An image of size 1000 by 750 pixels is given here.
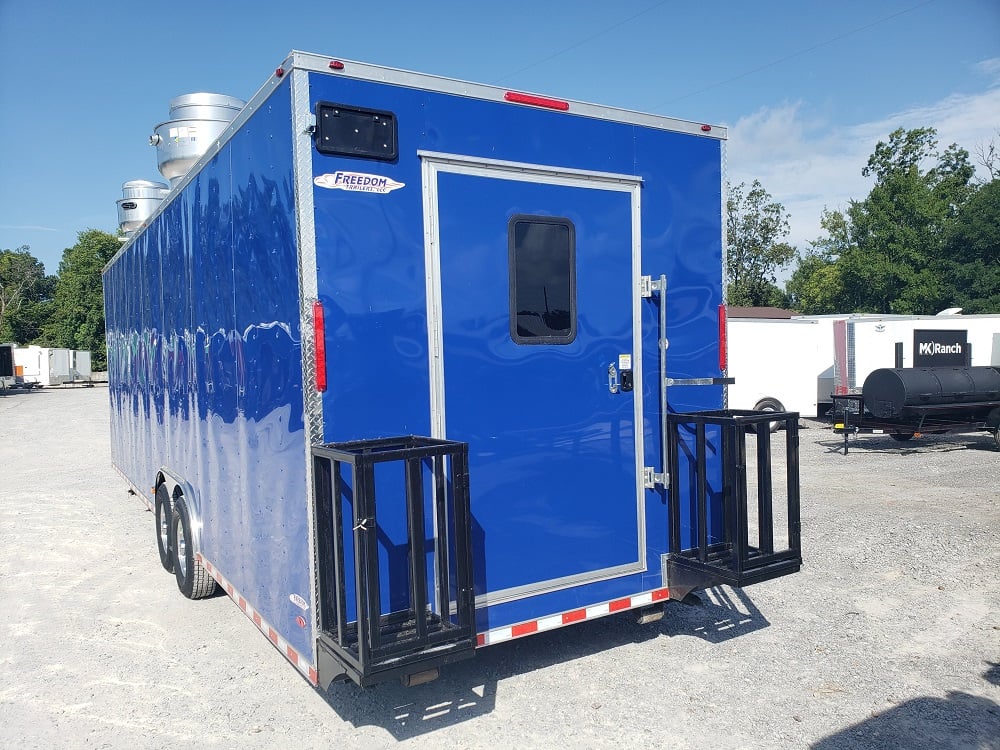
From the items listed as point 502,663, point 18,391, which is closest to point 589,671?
point 502,663

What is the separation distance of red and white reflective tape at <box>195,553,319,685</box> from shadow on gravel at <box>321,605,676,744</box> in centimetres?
Answer: 47

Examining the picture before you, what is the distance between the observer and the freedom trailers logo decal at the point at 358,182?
11.6ft

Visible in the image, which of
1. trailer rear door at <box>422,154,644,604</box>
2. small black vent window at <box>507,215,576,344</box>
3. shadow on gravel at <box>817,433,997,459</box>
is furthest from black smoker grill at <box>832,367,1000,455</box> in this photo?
small black vent window at <box>507,215,576,344</box>

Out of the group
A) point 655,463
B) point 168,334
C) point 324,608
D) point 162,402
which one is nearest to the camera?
point 324,608

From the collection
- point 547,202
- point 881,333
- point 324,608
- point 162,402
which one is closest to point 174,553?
point 162,402

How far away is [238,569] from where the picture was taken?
15.6 feet

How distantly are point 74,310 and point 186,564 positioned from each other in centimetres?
5547

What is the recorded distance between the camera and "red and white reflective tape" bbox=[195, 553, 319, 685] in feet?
12.1

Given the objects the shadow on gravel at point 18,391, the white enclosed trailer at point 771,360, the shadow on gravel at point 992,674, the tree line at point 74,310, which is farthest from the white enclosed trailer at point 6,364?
the shadow on gravel at point 992,674

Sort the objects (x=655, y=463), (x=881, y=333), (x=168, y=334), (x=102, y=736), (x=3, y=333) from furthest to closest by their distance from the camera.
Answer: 1. (x=3, y=333)
2. (x=881, y=333)
3. (x=168, y=334)
4. (x=655, y=463)
5. (x=102, y=736)

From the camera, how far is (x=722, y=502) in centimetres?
488

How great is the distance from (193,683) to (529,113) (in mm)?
3820

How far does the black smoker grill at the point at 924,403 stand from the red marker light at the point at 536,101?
1186 centimetres

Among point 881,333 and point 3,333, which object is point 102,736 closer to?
point 881,333
